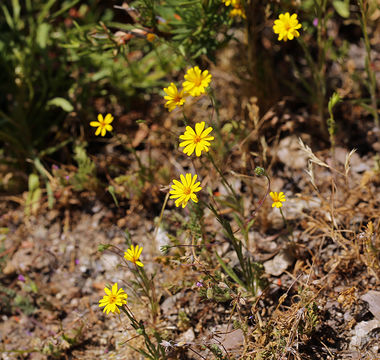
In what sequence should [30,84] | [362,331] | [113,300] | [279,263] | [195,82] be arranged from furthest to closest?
1. [30,84]
2. [279,263]
3. [195,82]
4. [362,331]
5. [113,300]

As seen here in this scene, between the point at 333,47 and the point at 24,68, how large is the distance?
2.16 meters

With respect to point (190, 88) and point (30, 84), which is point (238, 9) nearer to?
point (190, 88)

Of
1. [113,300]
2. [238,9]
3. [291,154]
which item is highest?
[238,9]

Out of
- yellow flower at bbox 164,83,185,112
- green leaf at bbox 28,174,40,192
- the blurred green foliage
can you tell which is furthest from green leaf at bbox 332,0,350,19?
green leaf at bbox 28,174,40,192

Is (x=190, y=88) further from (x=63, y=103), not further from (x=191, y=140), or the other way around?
(x=63, y=103)

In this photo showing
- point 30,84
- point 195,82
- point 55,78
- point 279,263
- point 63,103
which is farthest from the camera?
point 55,78

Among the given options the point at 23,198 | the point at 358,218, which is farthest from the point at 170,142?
the point at 358,218

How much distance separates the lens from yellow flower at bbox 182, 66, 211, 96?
2.10m

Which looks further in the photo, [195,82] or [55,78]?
[55,78]

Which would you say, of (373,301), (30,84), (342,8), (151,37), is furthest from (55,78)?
(373,301)

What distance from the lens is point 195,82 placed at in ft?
7.01

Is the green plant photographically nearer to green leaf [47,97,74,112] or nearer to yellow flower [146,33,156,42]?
green leaf [47,97,74,112]

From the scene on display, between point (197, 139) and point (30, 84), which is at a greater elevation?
point (197, 139)

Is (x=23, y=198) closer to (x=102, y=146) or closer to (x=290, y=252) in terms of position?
(x=102, y=146)
